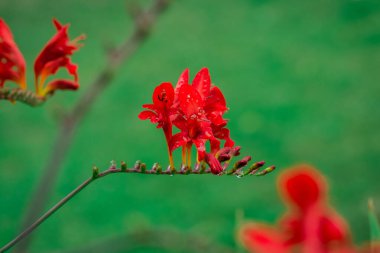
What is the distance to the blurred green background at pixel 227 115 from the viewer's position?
1.92 m

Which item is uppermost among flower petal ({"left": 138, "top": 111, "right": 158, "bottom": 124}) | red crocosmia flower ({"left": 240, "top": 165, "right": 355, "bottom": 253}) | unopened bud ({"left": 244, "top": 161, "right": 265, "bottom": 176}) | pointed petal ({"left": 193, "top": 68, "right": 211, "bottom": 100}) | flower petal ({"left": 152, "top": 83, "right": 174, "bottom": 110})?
pointed petal ({"left": 193, "top": 68, "right": 211, "bottom": 100})

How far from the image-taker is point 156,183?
81.6 inches

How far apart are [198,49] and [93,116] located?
2.08ft

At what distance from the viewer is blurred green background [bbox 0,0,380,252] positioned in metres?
1.92

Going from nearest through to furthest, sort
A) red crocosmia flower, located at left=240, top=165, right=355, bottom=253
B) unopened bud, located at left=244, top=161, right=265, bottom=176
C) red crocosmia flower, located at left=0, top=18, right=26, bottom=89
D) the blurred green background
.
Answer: red crocosmia flower, located at left=240, top=165, right=355, bottom=253, unopened bud, located at left=244, top=161, right=265, bottom=176, red crocosmia flower, located at left=0, top=18, right=26, bottom=89, the blurred green background

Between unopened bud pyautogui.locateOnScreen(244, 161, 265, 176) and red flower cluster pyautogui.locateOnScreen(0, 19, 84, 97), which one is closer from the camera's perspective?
unopened bud pyautogui.locateOnScreen(244, 161, 265, 176)

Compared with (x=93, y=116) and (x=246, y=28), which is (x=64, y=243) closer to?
(x=93, y=116)

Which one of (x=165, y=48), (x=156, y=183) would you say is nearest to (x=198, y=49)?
(x=165, y=48)

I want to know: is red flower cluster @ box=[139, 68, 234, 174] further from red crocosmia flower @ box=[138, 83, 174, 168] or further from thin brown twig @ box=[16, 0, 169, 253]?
thin brown twig @ box=[16, 0, 169, 253]

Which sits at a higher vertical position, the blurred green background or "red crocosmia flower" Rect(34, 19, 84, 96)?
the blurred green background

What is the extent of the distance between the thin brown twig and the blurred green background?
104 cm

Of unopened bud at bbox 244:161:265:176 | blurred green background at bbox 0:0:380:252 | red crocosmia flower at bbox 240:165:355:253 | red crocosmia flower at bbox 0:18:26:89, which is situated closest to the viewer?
red crocosmia flower at bbox 240:165:355:253

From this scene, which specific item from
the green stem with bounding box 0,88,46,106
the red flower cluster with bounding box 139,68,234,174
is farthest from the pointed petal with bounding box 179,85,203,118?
the green stem with bounding box 0,88,46,106

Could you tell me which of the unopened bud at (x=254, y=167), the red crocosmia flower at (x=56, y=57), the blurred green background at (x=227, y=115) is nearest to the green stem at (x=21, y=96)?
the red crocosmia flower at (x=56, y=57)
